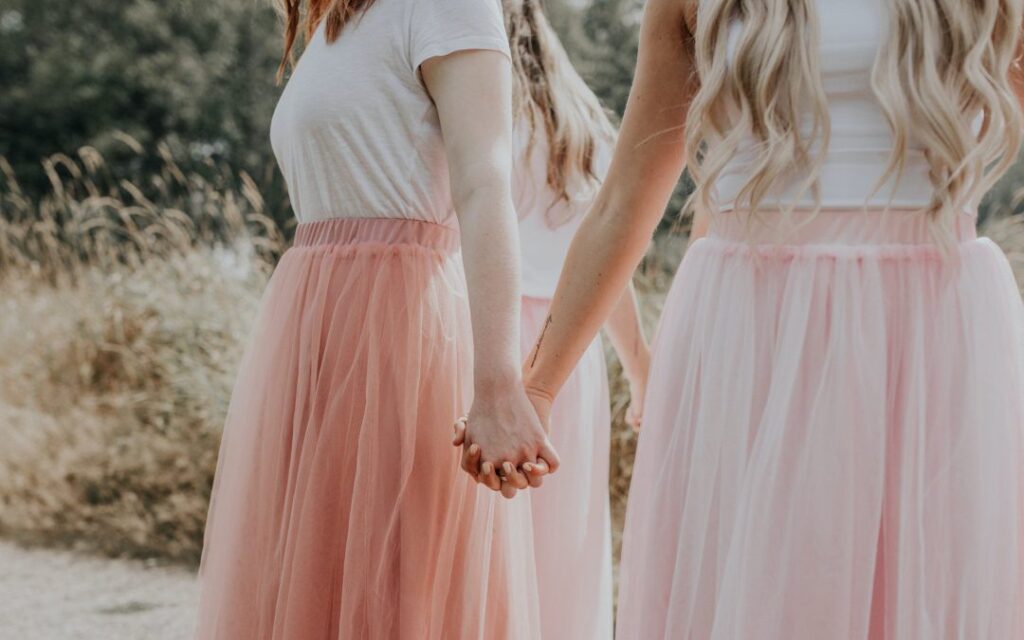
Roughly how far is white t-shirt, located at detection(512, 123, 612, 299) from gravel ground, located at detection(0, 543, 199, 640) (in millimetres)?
2176

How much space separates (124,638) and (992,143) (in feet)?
11.6

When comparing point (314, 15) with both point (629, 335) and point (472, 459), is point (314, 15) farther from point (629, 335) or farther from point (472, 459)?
point (629, 335)

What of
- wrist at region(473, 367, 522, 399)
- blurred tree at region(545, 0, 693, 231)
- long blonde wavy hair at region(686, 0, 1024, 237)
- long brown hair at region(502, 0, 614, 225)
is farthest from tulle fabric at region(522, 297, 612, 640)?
blurred tree at region(545, 0, 693, 231)

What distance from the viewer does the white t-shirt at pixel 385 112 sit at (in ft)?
5.86

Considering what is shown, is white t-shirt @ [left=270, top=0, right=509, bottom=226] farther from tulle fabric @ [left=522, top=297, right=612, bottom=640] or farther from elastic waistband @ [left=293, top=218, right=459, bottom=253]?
tulle fabric @ [left=522, top=297, right=612, bottom=640]

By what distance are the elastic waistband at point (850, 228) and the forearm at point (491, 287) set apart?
16.2 inches

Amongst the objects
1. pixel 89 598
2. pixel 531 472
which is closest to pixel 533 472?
pixel 531 472

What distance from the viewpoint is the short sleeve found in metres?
1.76

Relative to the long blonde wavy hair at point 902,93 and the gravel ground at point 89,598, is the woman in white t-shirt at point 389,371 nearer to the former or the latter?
the long blonde wavy hair at point 902,93

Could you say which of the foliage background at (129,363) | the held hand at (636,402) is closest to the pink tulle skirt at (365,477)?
the held hand at (636,402)

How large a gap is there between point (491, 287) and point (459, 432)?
24 centimetres

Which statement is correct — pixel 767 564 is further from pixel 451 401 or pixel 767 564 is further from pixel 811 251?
pixel 451 401

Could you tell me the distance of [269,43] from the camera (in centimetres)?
1814

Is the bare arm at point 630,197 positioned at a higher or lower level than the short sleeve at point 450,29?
lower
